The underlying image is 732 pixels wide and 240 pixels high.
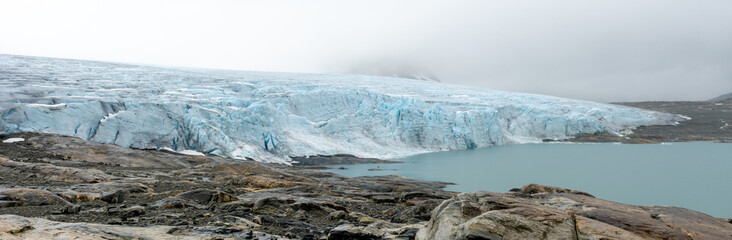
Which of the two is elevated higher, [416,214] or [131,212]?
[131,212]

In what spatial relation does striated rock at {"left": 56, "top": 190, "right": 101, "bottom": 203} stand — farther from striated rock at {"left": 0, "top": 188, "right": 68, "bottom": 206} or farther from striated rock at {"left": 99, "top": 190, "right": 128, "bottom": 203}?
striated rock at {"left": 0, "top": 188, "right": 68, "bottom": 206}

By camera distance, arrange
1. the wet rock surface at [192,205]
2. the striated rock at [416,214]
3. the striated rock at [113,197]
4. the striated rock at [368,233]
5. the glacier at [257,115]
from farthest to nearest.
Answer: the glacier at [257,115] → the striated rock at [113,197] → the striated rock at [416,214] → the wet rock surface at [192,205] → the striated rock at [368,233]

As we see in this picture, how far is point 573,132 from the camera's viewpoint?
36.3 meters

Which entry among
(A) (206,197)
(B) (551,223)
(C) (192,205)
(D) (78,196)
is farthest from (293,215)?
(B) (551,223)

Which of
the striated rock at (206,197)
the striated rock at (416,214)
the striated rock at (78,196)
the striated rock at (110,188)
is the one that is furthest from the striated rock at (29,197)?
the striated rock at (416,214)

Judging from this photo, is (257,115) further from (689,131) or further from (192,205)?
(689,131)

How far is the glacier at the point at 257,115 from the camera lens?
17312 mm

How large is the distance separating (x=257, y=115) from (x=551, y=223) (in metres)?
19.5

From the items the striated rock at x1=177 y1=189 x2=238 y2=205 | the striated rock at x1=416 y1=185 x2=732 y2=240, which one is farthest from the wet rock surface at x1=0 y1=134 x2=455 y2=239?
the striated rock at x1=416 y1=185 x2=732 y2=240

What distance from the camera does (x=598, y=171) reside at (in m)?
20.2

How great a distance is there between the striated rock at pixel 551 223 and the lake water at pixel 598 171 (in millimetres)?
9386

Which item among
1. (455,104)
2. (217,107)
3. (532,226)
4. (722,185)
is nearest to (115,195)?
(532,226)

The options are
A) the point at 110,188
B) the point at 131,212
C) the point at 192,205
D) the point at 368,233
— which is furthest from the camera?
the point at 110,188

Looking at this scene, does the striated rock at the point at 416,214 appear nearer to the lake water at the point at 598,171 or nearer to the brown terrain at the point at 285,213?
the brown terrain at the point at 285,213
